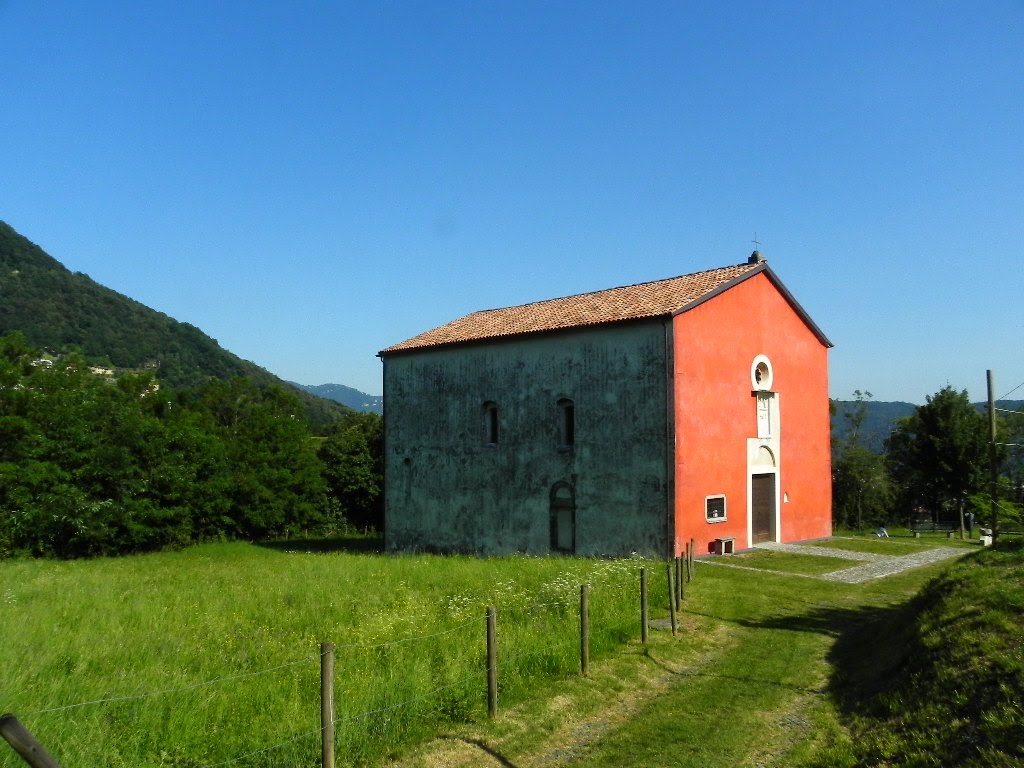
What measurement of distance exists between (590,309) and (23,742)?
24368 mm

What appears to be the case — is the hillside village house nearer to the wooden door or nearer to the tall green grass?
the wooden door

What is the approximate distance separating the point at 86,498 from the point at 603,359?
2479cm

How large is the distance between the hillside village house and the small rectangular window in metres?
0.05

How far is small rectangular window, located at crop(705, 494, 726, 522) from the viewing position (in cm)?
2396

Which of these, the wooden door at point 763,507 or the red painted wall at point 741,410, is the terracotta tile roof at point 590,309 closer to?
the red painted wall at point 741,410

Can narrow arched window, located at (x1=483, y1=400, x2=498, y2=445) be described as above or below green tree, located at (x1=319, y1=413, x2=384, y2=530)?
above

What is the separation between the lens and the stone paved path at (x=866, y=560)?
18812mm

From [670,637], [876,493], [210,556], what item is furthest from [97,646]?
[876,493]

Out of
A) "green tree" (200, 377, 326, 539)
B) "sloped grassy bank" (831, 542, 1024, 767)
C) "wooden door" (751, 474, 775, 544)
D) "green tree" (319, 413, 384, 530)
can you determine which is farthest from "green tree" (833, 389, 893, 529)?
"sloped grassy bank" (831, 542, 1024, 767)

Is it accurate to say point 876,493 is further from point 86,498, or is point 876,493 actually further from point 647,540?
point 86,498

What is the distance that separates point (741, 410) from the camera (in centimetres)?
2588

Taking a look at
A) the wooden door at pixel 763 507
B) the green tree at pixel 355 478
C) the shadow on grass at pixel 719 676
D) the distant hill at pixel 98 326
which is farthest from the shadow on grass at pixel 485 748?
the distant hill at pixel 98 326

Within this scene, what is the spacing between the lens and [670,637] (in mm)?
11312

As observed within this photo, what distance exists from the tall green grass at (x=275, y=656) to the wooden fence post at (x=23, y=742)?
1.94 metres
